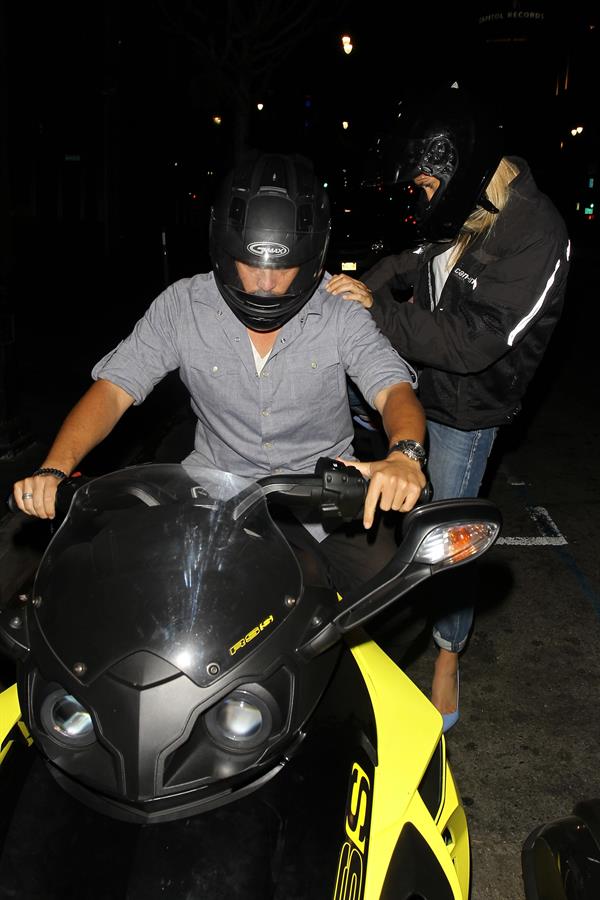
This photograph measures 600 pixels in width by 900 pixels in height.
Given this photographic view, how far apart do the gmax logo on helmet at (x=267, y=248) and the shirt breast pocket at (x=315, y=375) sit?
1.30 feet

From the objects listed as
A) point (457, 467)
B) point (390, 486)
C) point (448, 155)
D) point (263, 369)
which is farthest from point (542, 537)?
point (390, 486)

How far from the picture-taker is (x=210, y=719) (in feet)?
5.13

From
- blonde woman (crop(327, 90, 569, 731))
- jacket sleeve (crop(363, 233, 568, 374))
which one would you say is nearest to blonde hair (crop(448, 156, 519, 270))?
blonde woman (crop(327, 90, 569, 731))

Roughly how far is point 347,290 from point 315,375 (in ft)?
1.24

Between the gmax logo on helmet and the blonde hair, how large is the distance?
1.03 m

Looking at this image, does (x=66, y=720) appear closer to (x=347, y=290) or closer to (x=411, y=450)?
(x=411, y=450)

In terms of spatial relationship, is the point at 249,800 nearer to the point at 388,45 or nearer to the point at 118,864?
the point at 118,864

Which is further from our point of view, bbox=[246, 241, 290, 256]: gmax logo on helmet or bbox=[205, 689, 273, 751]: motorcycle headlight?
bbox=[246, 241, 290, 256]: gmax logo on helmet

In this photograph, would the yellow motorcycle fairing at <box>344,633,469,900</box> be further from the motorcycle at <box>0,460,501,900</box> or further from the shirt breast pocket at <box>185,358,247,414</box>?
the shirt breast pocket at <box>185,358,247,414</box>

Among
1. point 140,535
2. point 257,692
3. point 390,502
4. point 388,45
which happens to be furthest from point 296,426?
point 388,45

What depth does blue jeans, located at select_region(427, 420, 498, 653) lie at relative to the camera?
3500 millimetres

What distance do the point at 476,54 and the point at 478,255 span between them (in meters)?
33.2

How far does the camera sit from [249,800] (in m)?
1.65

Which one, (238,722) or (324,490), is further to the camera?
(324,490)
